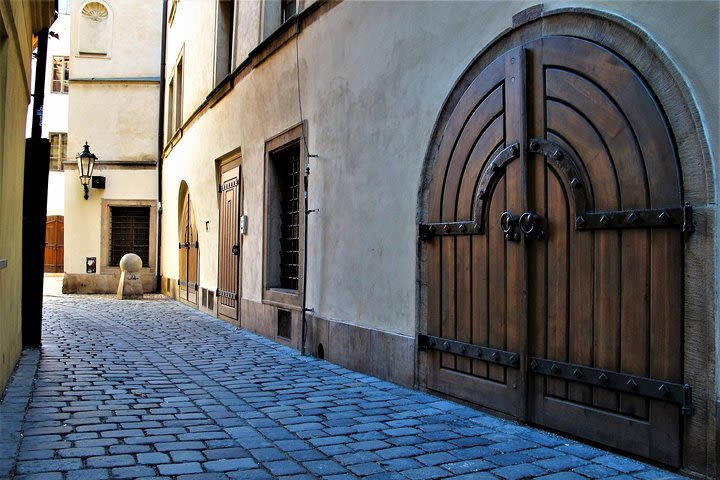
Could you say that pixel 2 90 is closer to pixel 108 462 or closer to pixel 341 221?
pixel 108 462

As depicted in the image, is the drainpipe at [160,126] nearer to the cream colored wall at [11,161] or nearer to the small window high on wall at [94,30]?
the small window high on wall at [94,30]

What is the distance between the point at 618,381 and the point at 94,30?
68.0 ft

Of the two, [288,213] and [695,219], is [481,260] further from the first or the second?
[288,213]

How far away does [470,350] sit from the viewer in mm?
5230

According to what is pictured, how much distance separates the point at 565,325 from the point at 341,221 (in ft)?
11.5

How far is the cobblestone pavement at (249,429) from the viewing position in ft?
12.4

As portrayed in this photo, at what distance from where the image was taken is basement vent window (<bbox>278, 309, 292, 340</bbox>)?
906 cm

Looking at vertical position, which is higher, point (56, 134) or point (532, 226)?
point (56, 134)

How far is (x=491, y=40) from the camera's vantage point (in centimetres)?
516

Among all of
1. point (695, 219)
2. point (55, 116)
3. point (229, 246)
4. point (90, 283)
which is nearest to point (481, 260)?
point (695, 219)

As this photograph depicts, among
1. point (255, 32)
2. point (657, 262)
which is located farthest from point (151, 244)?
point (657, 262)

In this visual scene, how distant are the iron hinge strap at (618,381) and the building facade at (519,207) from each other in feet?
0.04

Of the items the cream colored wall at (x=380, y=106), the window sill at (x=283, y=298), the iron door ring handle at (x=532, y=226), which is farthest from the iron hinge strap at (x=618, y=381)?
the window sill at (x=283, y=298)

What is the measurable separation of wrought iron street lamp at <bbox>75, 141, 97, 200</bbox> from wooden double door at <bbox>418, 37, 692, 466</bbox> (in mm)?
15553
